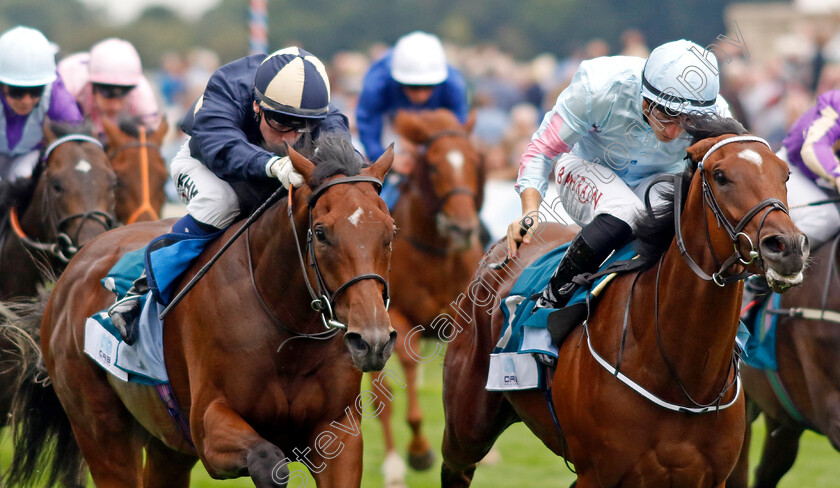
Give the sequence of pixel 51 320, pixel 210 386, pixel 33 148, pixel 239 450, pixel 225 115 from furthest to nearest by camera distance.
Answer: pixel 33 148 < pixel 51 320 < pixel 225 115 < pixel 210 386 < pixel 239 450

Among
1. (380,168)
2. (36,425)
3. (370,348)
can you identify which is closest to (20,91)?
(36,425)

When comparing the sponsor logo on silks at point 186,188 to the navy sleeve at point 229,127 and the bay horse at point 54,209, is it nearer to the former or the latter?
the navy sleeve at point 229,127

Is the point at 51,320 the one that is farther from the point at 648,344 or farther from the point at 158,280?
the point at 648,344

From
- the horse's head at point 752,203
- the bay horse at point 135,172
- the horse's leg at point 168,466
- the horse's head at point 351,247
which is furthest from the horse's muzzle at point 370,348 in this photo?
the bay horse at point 135,172

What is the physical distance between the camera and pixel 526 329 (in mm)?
4836

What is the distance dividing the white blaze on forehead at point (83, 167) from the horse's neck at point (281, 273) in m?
2.38

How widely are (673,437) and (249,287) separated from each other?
5.48 ft

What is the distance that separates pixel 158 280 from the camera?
4719 millimetres

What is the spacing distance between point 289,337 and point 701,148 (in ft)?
5.36

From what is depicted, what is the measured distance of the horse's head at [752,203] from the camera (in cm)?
352

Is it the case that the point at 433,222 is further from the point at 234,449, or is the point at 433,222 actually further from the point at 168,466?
the point at 234,449

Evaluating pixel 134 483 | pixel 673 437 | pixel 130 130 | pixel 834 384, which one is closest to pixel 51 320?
pixel 134 483

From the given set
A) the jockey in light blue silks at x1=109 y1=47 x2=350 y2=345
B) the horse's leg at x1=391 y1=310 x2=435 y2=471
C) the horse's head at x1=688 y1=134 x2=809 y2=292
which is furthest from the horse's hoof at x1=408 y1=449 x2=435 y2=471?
the horse's head at x1=688 y1=134 x2=809 y2=292

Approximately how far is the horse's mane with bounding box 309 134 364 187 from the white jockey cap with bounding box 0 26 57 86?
3228 mm
